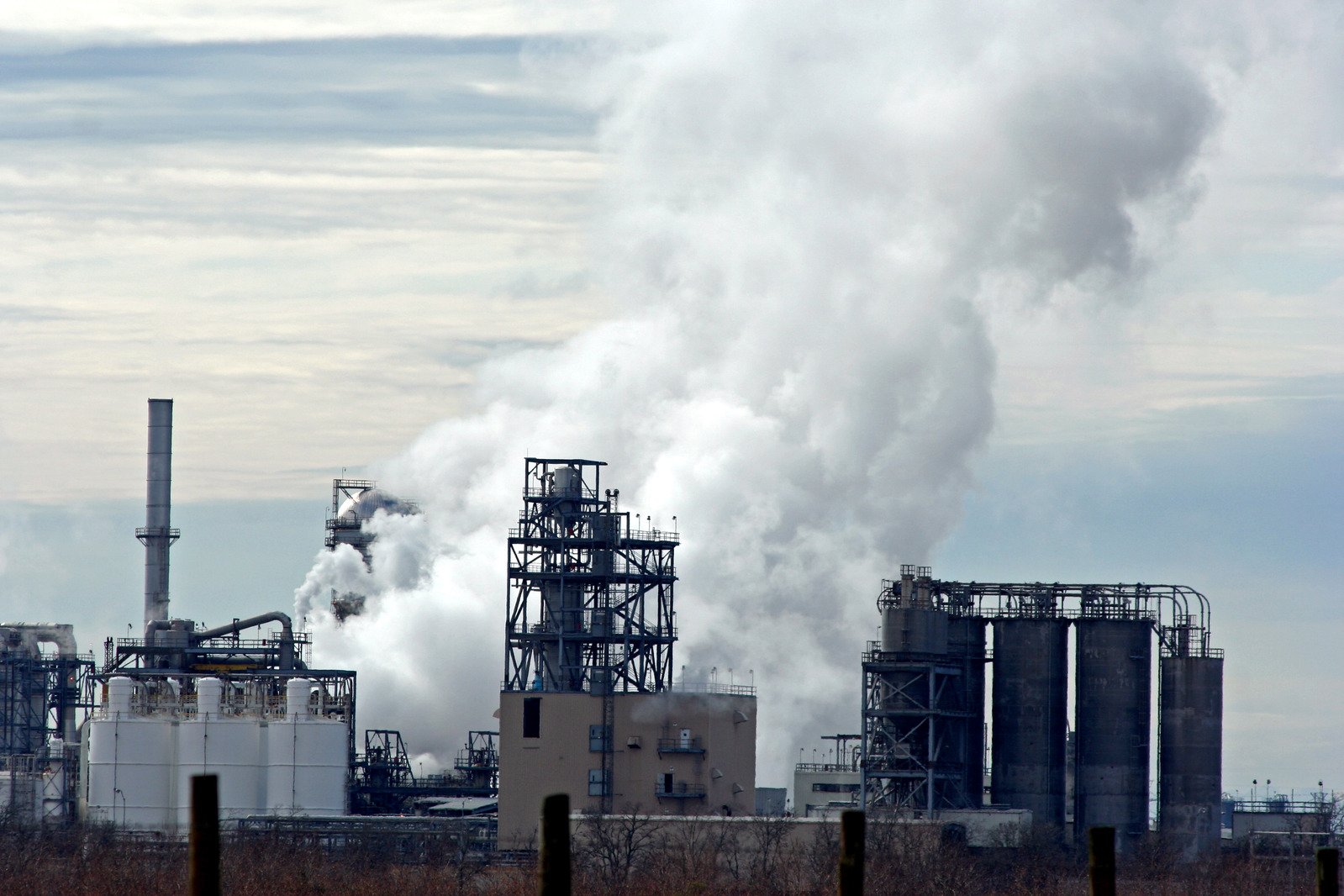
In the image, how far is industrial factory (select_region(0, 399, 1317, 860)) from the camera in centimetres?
8969

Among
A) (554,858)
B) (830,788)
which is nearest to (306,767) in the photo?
(830,788)

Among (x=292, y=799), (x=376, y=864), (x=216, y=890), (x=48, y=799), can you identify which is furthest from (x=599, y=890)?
(x=216, y=890)

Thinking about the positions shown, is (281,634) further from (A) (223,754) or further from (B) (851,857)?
(B) (851,857)

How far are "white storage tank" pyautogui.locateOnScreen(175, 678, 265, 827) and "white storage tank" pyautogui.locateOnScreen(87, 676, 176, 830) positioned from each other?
2.21 ft

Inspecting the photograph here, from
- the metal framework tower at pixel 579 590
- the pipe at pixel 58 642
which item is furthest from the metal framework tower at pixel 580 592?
the pipe at pixel 58 642

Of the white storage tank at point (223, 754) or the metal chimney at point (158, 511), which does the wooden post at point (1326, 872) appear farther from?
the metal chimney at point (158, 511)

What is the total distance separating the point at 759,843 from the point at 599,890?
1037cm

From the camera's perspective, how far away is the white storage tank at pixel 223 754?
316ft

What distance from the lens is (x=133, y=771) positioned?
96.7 metres

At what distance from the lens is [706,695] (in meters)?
91.5

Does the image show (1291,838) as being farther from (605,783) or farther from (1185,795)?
(605,783)

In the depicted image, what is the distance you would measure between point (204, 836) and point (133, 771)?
78183mm

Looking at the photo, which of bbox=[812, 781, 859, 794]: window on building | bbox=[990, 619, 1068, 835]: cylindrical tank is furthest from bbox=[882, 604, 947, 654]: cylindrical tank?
bbox=[812, 781, 859, 794]: window on building

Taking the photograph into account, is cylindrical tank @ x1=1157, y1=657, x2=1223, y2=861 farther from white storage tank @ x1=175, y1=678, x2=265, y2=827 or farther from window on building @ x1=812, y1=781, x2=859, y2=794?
white storage tank @ x1=175, y1=678, x2=265, y2=827
